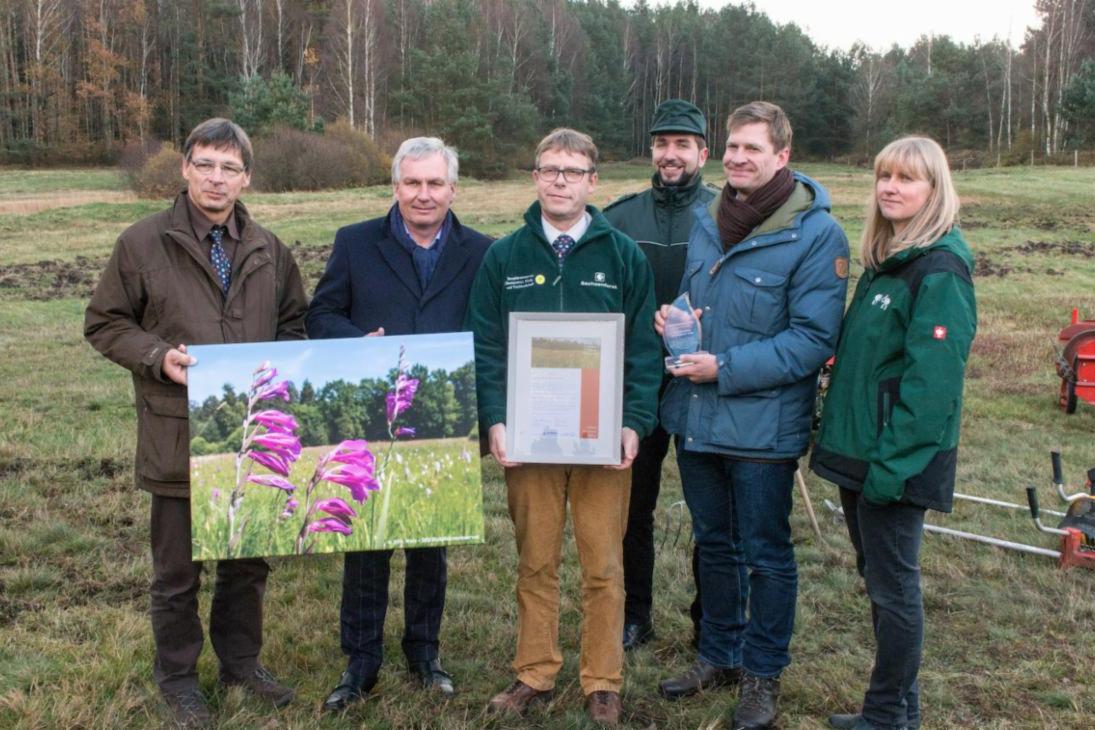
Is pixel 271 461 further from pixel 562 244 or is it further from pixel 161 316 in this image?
pixel 562 244

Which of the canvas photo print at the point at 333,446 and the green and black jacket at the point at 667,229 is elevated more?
the green and black jacket at the point at 667,229

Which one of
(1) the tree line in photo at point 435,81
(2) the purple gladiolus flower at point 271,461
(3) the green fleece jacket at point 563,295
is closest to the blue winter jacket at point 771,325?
(3) the green fleece jacket at point 563,295

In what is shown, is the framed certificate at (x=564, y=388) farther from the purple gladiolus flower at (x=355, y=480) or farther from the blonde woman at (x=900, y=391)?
the blonde woman at (x=900, y=391)

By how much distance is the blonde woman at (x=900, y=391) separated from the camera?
10.7 feet

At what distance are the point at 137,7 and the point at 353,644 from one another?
67.1 meters

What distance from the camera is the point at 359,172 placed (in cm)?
4175

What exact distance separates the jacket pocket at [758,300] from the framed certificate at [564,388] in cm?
50

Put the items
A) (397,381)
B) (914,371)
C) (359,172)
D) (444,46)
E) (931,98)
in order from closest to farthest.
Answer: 1. (914,371)
2. (397,381)
3. (359,172)
4. (444,46)
5. (931,98)

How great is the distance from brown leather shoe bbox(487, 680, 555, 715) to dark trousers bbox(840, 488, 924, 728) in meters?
1.30

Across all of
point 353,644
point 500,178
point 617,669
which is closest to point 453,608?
point 353,644

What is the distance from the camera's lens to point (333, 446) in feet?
11.8

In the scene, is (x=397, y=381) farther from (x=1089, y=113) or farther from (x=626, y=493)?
(x=1089, y=113)

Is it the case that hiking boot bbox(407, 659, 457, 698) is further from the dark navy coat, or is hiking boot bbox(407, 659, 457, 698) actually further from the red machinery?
the red machinery

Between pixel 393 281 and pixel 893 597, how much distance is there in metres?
2.24
